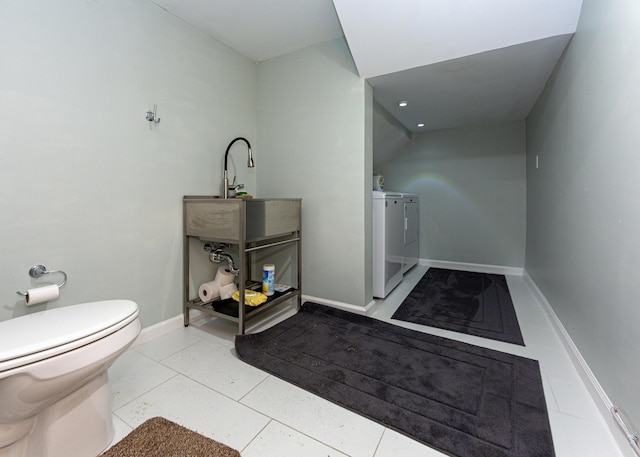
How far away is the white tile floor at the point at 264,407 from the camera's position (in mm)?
1022

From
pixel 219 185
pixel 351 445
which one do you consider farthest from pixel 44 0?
pixel 351 445

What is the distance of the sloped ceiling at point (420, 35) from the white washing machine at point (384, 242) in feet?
3.09

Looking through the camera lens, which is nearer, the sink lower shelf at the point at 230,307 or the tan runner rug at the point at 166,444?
the tan runner rug at the point at 166,444

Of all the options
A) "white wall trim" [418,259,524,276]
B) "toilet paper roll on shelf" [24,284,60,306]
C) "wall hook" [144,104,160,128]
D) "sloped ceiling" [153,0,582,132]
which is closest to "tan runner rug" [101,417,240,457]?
"toilet paper roll on shelf" [24,284,60,306]

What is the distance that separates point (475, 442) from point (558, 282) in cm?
145

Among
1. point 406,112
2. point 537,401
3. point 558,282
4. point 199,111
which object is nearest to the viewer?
A: point 537,401

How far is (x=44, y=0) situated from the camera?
1.35 metres

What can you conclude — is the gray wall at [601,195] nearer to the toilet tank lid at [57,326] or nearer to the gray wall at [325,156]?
the gray wall at [325,156]

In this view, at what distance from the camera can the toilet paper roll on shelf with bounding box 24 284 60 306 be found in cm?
126

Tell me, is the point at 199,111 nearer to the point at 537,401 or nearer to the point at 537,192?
the point at 537,401

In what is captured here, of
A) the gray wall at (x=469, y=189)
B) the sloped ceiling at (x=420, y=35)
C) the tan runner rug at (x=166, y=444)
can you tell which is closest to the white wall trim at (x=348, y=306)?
the tan runner rug at (x=166, y=444)

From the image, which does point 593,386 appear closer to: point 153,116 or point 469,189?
point 153,116

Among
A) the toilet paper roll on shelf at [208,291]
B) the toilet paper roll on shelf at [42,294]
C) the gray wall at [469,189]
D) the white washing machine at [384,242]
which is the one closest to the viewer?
the toilet paper roll on shelf at [42,294]

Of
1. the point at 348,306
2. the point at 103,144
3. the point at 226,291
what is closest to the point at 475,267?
the point at 348,306
